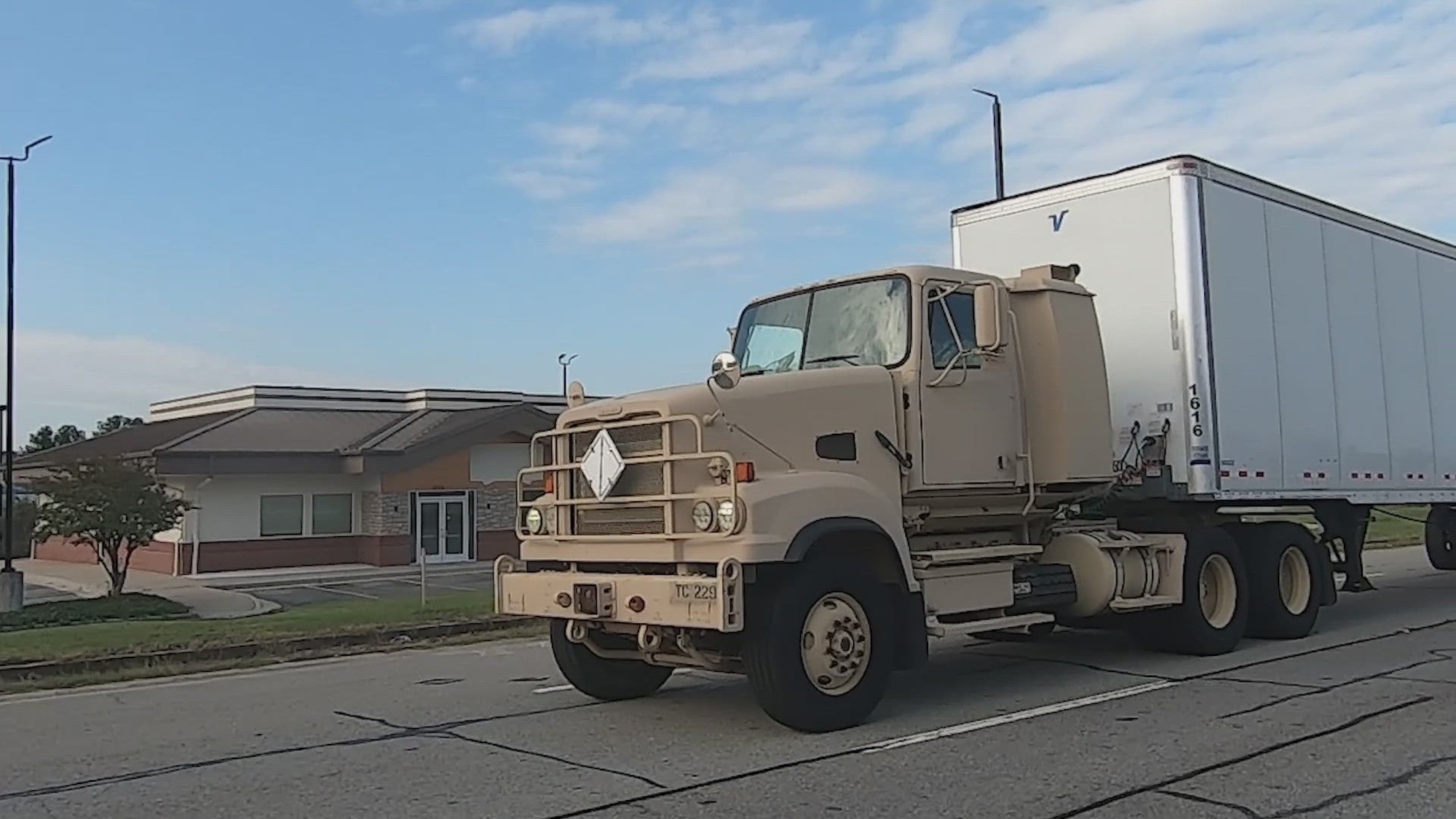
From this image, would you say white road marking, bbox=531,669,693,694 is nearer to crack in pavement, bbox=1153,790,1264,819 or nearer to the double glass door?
crack in pavement, bbox=1153,790,1264,819

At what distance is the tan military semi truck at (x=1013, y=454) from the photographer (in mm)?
8273

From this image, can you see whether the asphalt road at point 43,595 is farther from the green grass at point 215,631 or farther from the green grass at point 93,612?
the green grass at point 215,631

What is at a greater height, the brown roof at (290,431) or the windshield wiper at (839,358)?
the brown roof at (290,431)

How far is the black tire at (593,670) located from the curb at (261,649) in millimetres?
2659

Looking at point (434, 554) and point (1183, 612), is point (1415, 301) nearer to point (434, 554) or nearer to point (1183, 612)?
point (1183, 612)

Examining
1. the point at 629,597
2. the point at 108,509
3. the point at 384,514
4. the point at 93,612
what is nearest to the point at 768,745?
the point at 629,597

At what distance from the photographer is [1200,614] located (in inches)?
447

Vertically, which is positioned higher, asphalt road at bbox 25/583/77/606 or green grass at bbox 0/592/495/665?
green grass at bbox 0/592/495/665

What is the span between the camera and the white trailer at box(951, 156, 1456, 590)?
11398 millimetres

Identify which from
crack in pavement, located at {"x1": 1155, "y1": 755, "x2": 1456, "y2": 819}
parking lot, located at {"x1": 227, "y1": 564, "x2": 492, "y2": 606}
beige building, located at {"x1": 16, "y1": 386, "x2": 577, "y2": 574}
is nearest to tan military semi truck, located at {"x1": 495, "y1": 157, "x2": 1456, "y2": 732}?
crack in pavement, located at {"x1": 1155, "y1": 755, "x2": 1456, "y2": 819}

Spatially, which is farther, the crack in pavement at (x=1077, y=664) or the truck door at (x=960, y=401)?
the crack in pavement at (x=1077, y=664)

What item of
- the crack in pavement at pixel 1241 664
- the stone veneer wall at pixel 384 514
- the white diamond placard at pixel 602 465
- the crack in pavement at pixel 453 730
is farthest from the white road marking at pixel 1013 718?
the stone veneer wall at pixel 384 514

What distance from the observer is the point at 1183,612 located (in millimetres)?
11305

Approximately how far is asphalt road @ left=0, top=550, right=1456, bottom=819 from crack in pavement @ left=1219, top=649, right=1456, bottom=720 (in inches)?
1.3
